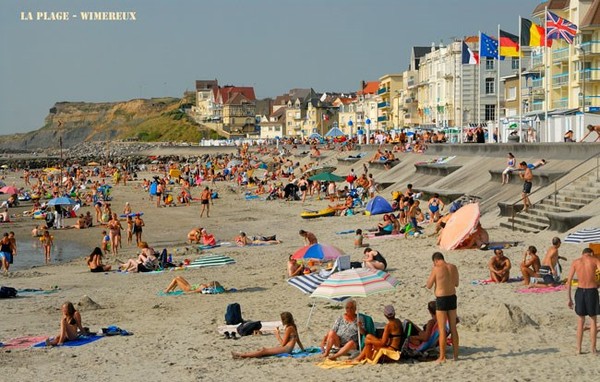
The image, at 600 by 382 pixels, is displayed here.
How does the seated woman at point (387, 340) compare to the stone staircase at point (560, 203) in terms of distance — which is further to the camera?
the stone staircase at point (560, 203)

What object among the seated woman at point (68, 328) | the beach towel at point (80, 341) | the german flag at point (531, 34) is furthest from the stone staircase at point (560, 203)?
the seated woman at point (68, 328)

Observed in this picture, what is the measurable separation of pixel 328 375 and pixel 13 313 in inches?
299

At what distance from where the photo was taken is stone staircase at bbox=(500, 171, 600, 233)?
18969 millimetres

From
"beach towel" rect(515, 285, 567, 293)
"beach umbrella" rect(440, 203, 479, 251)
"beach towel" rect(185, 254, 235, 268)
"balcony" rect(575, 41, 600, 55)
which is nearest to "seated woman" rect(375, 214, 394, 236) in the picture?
"beach umbrella" rect(440, 203, 479, 251)

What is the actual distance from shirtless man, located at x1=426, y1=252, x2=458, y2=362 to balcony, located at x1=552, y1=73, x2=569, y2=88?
37.2 m

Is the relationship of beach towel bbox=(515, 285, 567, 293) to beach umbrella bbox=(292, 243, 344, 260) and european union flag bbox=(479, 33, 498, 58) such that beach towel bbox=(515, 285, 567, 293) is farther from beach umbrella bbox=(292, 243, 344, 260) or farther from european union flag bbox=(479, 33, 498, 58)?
european union flag bbox=(479, 33, 498, 58)

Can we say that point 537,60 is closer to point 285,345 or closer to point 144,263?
point 144,263

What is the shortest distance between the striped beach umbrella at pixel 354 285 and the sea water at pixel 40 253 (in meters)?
14.8

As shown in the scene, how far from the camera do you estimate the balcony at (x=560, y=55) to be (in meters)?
44.1

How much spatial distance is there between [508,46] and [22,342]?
2305 centimetres

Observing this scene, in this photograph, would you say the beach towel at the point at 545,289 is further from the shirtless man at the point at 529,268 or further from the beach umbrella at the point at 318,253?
the beach umbrella at the point at 318,253

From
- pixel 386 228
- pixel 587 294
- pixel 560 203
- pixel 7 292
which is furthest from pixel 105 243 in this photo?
pixel 587 294

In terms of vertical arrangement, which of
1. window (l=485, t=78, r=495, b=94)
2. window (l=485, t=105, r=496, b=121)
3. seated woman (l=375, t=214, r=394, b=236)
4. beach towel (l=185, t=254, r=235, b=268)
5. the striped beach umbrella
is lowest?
beach towel (l=185, t=254, r=235, b=268)

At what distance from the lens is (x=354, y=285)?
10.4 meters
